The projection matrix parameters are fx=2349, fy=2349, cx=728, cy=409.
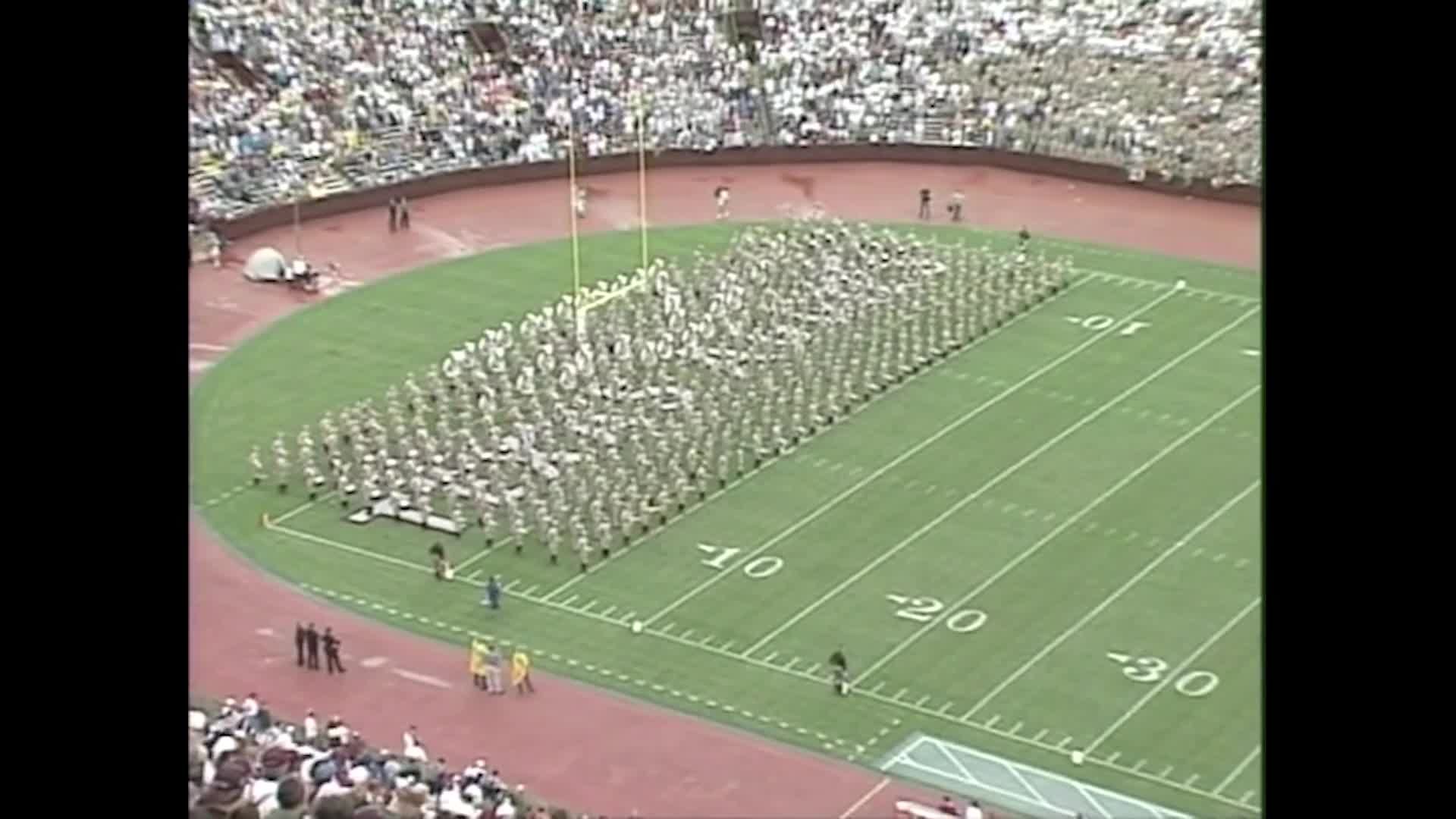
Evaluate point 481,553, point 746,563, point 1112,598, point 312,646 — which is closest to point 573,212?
point 481,553

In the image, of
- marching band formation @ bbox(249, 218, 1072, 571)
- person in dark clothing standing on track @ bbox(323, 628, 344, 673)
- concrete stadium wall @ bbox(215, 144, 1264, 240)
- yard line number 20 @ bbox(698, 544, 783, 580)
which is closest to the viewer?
person in dark clothing standing on track @ bbox(323, 628, 344, 673)

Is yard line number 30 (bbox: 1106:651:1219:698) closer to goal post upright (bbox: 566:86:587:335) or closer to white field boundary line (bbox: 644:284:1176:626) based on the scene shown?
white field boundary line (bbox: 644:284:1176:626)

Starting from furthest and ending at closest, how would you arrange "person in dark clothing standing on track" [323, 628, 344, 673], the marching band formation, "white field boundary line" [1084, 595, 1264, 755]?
the marching band formation → "person in dark clothing standing on track" [323, 628, 344, 673] → "white field boundary line" [1084, 595, 1264, 755]

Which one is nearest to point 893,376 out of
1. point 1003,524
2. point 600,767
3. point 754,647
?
point 1003,524

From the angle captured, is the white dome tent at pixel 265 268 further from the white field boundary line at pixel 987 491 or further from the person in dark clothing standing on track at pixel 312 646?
the person in dark clothing standing on track at pixel 312 646

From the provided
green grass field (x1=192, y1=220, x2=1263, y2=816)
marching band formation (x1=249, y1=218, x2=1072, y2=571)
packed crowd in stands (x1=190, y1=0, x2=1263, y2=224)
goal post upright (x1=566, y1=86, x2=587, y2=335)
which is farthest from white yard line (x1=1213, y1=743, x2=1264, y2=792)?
packed crowd in stands (x1=190, y1=0, x2=1263, y2=224)

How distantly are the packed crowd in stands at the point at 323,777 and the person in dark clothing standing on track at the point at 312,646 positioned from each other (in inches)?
34.0

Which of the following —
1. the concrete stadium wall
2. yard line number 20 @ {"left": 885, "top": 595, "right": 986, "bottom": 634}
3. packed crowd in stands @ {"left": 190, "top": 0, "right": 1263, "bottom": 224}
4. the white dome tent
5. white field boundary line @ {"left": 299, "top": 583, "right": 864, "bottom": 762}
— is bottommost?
white field boundary line @ {"left": 299, "top": 583, "right": 864, "bottom": 762}

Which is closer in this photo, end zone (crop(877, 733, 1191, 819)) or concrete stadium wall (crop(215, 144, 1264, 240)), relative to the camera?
end zone (crop(877, 733, 1191, 819))

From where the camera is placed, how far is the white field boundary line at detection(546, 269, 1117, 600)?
1444cm

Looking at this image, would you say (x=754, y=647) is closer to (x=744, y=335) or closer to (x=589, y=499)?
(x=589, y=499)

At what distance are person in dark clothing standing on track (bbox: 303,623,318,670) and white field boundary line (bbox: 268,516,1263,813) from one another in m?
1.15
